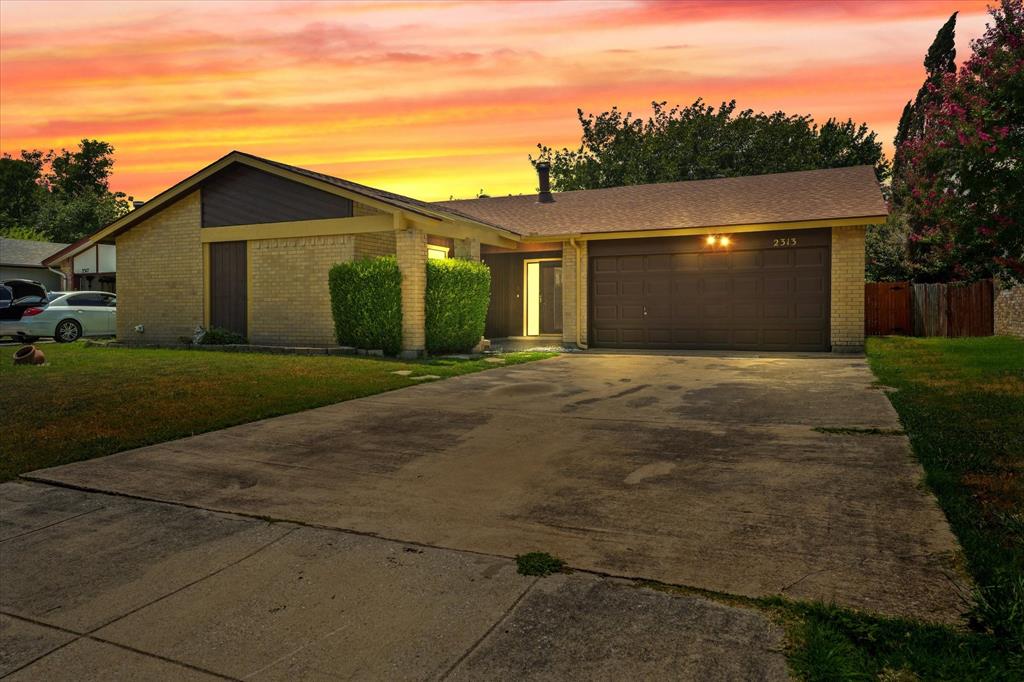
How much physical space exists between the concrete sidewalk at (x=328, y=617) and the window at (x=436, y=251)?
47.0 feet

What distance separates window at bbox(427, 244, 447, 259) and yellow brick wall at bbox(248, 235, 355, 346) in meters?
2.42

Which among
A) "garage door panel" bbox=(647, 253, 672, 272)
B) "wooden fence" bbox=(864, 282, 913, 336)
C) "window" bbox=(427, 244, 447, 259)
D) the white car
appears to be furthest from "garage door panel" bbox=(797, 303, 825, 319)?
the white car

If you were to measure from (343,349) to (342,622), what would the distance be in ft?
42.6

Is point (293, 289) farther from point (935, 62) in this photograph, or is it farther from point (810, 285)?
point (935, 62)

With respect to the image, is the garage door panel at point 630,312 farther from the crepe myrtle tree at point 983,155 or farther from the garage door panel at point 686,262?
the crepe myrtle tree at point 983,155

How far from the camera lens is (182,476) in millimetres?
5441

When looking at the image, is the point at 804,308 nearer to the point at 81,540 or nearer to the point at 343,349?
the point at 343,349

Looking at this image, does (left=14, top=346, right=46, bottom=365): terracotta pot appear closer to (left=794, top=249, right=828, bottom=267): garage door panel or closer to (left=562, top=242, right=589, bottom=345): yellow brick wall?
(left=562, top=242, right=589, bottom=345): yellow brick wall

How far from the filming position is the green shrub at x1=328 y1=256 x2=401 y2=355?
1518cm

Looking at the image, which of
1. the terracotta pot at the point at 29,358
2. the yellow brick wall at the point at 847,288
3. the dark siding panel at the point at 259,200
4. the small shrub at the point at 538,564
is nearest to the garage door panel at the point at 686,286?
the yellow brick wall at the point at 847,288

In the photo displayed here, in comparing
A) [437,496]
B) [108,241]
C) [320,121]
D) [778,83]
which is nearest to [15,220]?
[108,241]

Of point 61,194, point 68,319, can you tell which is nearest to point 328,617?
point 68,319

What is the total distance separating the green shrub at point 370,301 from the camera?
15.2 m

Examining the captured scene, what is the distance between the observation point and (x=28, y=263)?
3856 cm
